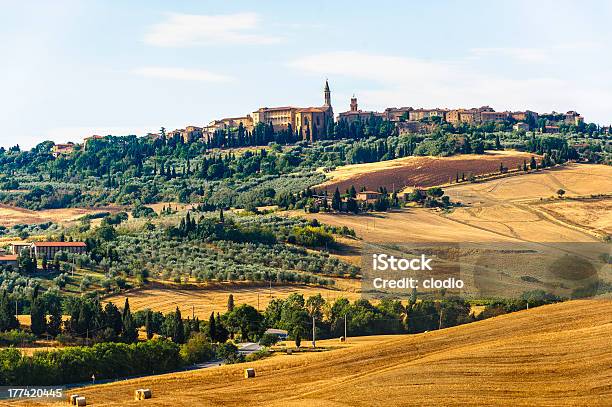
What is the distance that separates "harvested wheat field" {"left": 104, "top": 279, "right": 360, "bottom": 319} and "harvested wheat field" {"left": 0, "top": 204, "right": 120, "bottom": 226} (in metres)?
65.2

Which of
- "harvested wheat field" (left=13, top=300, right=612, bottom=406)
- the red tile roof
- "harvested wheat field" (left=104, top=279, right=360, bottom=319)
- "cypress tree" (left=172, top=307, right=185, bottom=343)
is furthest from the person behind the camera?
the red tile roof

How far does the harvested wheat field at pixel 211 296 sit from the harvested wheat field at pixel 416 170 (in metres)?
57.7

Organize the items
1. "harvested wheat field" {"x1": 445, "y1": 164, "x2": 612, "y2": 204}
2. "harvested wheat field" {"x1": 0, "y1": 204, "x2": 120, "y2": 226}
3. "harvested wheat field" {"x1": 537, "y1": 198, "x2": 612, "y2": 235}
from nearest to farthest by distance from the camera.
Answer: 1. "harvested wheat field" {"x1": 537, "y1": 198, "x2": 612, "y2": 235}
2. "harvested wheat field" {"x1": 445, "y1": 164, "x2": 612, "y2": 204}
3. "harvested wheat field" {"x1": 0, "y1": 204, "x2": 120, "y2": 226}

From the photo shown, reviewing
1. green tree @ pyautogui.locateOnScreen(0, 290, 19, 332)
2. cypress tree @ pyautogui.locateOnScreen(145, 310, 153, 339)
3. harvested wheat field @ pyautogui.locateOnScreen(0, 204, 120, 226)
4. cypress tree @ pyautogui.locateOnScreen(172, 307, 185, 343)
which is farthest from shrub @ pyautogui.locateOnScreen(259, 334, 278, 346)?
harvested wheat field @ pyautogui.locateOnScreen(0, 204, 120, 226)

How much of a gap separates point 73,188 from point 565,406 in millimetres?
155875

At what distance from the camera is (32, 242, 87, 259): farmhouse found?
104m

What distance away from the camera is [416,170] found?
6388 inches

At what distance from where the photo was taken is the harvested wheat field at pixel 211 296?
282 ft

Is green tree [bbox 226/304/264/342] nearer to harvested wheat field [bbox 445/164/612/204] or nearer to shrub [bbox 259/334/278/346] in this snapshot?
shrub [bbox 259/334/278/346]

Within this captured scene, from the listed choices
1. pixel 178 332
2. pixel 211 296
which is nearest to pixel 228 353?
pixel 178 332

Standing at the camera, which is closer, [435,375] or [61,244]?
[435,375]

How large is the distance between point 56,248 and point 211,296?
19.6 metres

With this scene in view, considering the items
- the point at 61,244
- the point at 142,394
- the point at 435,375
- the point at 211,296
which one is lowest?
the point at 211,296

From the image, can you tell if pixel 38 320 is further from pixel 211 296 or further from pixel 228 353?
pixel 211 296
